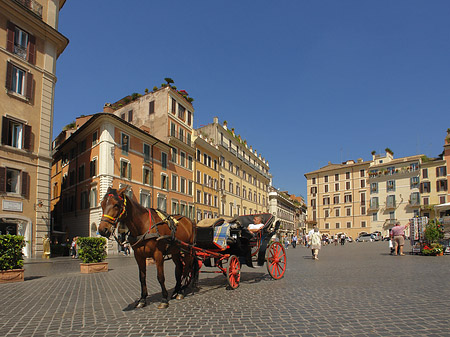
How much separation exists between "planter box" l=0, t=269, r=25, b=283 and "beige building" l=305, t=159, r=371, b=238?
80.5 meters

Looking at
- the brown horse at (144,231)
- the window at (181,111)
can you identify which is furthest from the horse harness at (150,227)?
the window at (181,111)

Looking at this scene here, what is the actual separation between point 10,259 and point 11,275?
50 centimetres

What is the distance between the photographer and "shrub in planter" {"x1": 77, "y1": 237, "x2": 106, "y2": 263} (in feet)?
48.7

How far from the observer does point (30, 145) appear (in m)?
24.8

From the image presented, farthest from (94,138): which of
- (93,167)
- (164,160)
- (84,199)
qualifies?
(164,160)

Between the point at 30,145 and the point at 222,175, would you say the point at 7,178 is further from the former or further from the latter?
the point at 222,175

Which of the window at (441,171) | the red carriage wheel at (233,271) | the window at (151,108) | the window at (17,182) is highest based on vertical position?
the window at (151,108)

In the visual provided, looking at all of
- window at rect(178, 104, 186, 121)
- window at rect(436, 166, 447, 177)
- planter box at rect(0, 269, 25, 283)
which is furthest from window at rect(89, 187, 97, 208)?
window at rect(436, 166, 447, 177)

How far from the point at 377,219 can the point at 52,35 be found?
73426 millimetres

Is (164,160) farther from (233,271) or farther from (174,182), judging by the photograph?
(233,271)

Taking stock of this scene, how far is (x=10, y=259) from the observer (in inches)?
471

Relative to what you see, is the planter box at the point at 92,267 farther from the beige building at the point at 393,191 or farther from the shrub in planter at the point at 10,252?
the beige building at the point at 393,191

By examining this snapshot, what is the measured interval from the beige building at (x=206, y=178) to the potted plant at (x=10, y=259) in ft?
115

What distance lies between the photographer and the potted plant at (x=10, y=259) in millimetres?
11711
